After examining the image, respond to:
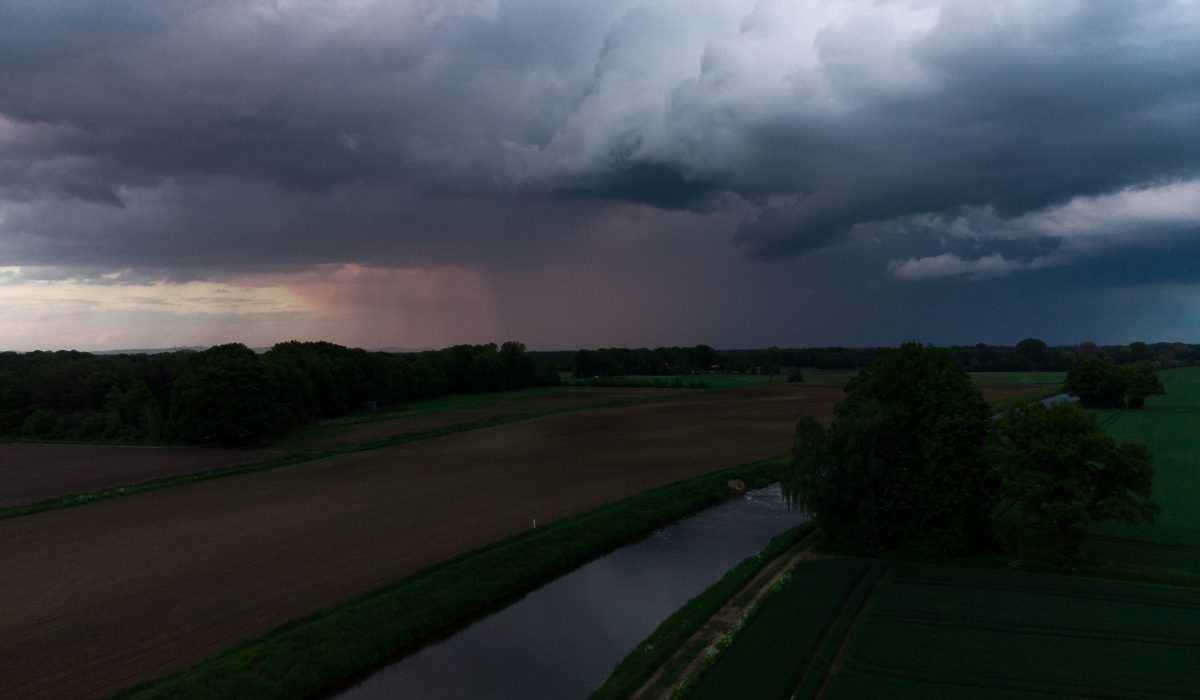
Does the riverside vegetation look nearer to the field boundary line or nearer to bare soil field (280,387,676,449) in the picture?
Answer: the field boundary line

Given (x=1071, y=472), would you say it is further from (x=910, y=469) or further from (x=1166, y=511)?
(x=1166, y=511)

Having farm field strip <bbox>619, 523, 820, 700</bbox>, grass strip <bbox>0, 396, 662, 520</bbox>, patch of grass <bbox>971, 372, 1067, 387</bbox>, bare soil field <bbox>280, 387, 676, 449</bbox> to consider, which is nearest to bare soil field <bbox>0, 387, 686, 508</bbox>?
bare soil field <bbox>280, 387, 676, 449</bbox>

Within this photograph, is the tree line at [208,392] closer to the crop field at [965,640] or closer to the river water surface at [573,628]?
the river water surface at [573,628]

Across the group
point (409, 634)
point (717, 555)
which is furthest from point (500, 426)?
point (409, 634)

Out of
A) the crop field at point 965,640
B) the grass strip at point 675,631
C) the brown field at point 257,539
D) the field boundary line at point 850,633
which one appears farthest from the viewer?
the brown field at point 257,539

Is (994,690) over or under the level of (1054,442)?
under

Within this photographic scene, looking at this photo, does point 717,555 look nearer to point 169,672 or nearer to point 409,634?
point 409,634

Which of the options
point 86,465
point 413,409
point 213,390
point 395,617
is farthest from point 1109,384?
point 86,465

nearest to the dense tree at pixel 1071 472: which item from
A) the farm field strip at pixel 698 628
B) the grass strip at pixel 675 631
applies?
the farm field strip at pixel 698 628
